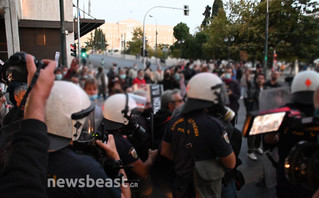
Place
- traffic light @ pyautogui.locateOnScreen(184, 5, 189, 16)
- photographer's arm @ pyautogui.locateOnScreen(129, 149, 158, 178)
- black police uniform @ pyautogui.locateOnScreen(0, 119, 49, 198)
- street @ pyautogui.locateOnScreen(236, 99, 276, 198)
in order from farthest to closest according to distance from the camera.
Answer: street @ pyautogui.locateOnScreen(236, 99, 276, 198) < photographer's arm @ pyautogui.locateOnScreen(129, 149, 158, 178) < traffic light @ pyautogui.locateOnScreen(184, 5, 189, 16) < black police uniform @ pyautogui.locateOnScreen(0, 119, 49, 198)

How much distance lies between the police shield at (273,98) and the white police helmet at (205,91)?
1.02 ft

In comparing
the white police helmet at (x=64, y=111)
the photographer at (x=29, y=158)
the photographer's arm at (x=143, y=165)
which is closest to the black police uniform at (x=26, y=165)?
the photographer at (x=29, y=158)

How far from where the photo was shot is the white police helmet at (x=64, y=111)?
1.27 metres

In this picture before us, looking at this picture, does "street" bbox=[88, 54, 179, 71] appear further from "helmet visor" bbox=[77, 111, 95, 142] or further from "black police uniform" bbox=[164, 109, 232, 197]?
"black police uniform" bbox=[164, 109, 232, 197]

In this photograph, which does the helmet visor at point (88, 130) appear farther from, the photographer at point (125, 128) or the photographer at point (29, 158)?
the photographer at point (29, 158)

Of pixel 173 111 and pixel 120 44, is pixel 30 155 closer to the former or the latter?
pixel 120 44

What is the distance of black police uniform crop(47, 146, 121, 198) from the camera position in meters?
1.32

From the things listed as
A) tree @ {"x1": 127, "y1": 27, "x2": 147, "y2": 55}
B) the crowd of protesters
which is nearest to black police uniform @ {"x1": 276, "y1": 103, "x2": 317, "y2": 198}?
the crowd of protesters

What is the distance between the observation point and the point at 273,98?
112cm

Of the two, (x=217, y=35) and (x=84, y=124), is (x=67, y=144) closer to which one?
(x=84, y=124)

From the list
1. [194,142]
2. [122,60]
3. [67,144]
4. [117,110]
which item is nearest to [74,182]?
[67,144]

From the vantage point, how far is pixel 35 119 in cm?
97

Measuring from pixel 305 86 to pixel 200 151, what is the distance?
3.19 ft

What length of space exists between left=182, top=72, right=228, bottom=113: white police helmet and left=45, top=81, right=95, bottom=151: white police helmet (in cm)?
66
